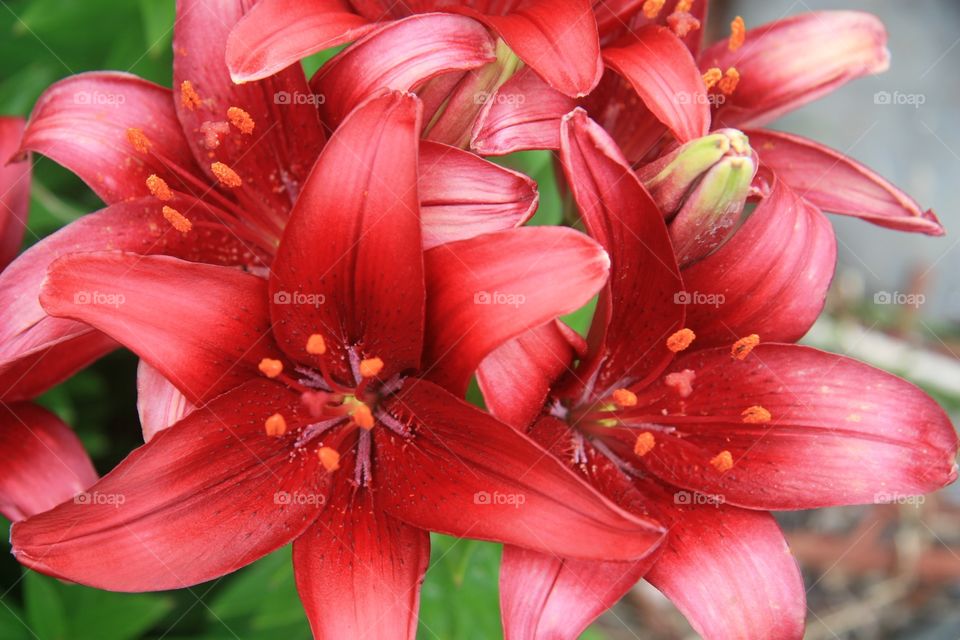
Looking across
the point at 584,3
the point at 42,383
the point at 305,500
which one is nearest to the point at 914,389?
the point at 584,3

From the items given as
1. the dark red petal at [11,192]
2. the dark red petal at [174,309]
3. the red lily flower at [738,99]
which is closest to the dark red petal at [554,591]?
the dark red petal at [174,309]

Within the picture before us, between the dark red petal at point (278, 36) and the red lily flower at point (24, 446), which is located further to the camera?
the red lily flower at point (24, 446)

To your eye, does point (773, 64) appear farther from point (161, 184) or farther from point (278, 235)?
point (161, 184)

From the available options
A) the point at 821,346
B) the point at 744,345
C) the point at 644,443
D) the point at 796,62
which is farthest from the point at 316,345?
the point at 821,346

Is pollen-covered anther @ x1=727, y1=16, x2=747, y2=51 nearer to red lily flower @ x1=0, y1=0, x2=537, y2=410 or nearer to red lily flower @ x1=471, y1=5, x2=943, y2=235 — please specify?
red lily flower @ x1=471, y1=5, x2=943, y2=235

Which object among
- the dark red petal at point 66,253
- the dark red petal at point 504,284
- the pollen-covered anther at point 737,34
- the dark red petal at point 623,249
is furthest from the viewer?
the pollen-covered anther at point 737,34

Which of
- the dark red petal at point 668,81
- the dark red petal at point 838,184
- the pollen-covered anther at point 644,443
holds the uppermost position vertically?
the dark red petal at point 668,81

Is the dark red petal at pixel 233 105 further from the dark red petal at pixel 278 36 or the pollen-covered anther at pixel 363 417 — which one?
the pollen-covered anther at pixel 363 417
